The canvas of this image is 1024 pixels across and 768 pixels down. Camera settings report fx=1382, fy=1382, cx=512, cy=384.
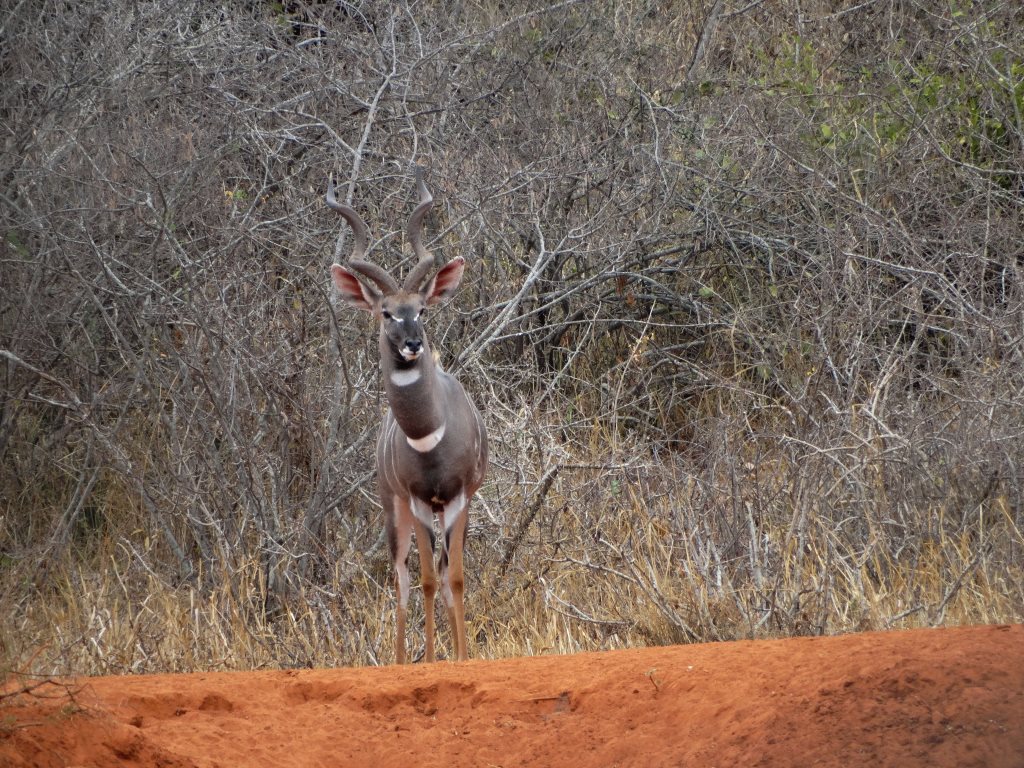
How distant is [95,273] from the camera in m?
9.77

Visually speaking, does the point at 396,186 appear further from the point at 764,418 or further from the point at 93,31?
the point at 764,418

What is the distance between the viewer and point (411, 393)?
7.11 m

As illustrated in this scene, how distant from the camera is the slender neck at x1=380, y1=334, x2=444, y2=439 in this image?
7.12m

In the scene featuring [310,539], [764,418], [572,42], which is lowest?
[310,539]

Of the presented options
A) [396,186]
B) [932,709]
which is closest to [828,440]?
[932,709]

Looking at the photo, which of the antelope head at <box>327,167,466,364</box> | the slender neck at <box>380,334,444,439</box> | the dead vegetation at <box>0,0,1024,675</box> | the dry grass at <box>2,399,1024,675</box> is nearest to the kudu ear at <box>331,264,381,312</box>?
the antelope head at <box>327,167,466,364</box>

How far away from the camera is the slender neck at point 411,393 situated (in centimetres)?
712

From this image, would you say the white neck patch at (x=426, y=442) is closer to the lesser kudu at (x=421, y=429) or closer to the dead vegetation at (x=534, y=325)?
A: the lesser kudu at (x=421, y=429)

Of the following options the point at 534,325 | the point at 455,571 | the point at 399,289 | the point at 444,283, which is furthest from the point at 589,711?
the point at 534,325

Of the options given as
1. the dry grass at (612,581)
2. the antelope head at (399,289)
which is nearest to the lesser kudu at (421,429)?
the antelope head at (399,289)

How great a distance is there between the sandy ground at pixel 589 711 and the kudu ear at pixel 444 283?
2294 mm

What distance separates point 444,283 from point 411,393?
625mm

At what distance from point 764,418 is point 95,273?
4879 millimetres

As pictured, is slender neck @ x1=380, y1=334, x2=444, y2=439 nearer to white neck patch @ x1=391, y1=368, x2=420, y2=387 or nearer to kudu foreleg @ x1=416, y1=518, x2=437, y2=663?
white neck patch @ x1=391, y1=368, x2=420, y2=387
